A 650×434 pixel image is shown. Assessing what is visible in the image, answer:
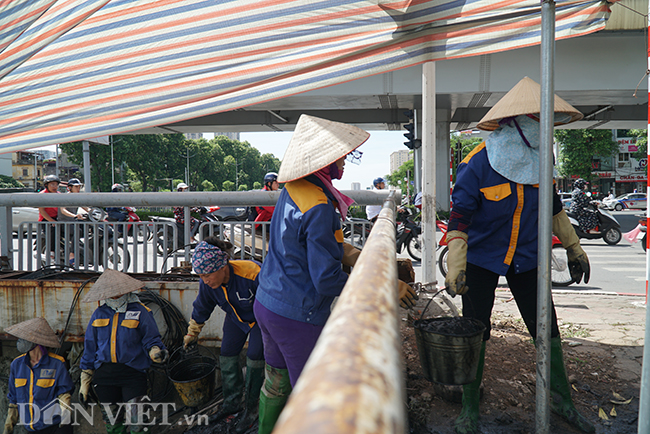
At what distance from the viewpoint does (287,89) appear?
378 centimetres

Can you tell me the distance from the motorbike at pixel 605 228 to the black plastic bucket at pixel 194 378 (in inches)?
413

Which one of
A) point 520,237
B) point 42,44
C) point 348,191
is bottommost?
point 520,237

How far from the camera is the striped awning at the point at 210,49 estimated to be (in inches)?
124

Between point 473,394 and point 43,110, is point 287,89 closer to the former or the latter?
point 43,110

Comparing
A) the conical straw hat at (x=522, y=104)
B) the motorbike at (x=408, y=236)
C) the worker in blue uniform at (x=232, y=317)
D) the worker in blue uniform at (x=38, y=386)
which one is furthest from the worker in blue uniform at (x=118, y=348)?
the motorbike at (x=408, y=236)

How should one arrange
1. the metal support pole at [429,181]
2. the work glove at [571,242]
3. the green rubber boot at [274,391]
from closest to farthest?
the green rubber boot at [274,391] → the work glove at [571,242] → the metal support pole at [429,181]

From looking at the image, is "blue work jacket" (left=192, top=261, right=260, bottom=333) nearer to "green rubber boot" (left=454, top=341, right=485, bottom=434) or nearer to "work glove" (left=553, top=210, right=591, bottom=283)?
"green rubber boot" (left=454, top=341, right=485, bottom=434)

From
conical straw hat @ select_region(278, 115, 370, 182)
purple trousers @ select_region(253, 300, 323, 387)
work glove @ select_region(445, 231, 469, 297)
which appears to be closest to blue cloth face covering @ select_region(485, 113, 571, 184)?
work glove @ select_region(445, 231, 469, 297)

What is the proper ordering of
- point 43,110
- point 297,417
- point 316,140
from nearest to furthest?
point 297,417 → point 316,140 → point 43,110

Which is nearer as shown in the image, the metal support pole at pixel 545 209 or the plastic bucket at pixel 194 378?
the metal support pole at pixel 545 209

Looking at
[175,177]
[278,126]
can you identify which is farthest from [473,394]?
[175,177]

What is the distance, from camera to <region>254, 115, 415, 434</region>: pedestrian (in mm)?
2162

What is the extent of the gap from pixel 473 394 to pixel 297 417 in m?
2.60

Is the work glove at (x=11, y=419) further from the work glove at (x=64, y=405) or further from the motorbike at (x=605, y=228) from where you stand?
the motorbike at (x=605, y=228)
